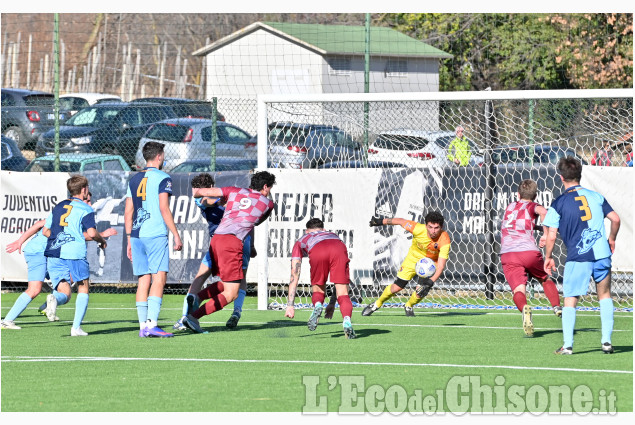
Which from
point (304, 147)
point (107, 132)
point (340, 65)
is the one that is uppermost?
point (340, 65)

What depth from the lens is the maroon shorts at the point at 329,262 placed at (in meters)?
11.2

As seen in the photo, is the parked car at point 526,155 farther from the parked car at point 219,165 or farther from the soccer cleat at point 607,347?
the soccer cleat at point 607,347

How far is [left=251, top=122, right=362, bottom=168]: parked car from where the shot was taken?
16266 mm

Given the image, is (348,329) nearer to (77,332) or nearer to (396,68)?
(77,332)

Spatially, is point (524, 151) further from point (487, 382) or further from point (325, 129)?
point (487, 382)

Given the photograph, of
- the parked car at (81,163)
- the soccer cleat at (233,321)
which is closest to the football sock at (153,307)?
the soccer cleat at (233,321)

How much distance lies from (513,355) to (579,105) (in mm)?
8058

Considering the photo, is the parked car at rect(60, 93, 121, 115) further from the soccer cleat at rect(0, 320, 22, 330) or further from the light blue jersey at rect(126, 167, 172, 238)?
the light blue jersey at rect(126, 167, 172, 238)

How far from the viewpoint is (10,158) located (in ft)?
76.3

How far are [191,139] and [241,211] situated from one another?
13508 mm

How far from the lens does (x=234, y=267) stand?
37.1 ft

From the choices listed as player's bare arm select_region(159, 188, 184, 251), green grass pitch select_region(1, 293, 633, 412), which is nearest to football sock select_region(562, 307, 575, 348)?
green grass pitch select_region(1, 293, 633, 412)

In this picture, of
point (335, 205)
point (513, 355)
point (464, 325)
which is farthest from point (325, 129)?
point (513, 355)

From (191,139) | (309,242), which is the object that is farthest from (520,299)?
(191,139)
